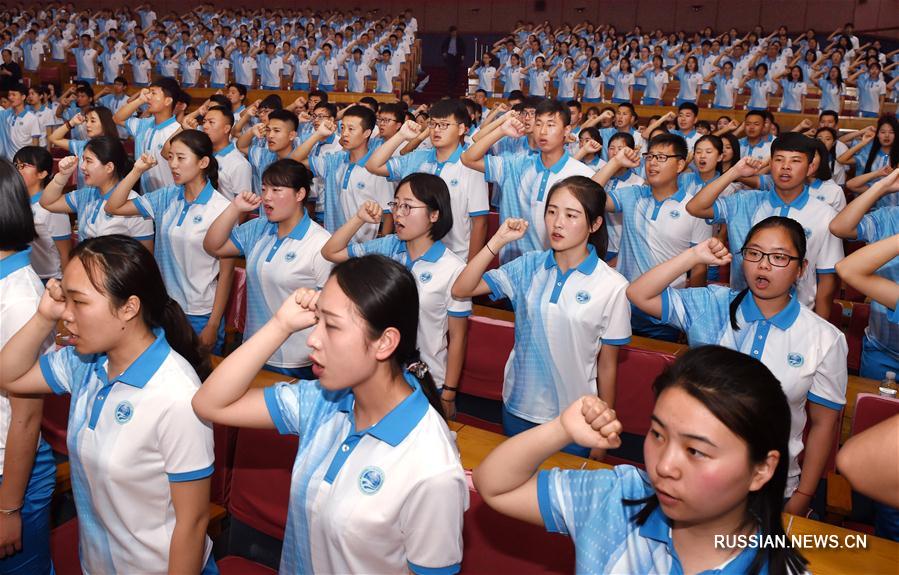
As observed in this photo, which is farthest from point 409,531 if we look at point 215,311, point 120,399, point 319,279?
point 215,311

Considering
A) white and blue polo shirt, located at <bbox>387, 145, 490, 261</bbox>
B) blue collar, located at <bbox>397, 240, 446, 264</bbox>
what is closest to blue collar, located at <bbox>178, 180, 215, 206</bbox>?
blue collar, located at <bbox>397, 240, 446, 264</bbox>

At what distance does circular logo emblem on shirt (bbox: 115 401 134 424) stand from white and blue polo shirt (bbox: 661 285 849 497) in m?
1.86

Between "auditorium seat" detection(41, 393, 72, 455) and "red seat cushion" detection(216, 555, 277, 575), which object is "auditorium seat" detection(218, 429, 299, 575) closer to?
"red seat cushion" detection(216, 555, 277, 575)

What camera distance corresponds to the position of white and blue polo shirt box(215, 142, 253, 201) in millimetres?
5789

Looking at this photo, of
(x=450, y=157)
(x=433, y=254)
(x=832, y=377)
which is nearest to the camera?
(x=832, y=377)

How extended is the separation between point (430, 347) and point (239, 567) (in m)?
1.28

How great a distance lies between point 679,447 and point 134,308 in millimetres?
1394

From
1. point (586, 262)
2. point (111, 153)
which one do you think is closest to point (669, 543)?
point (586, 262)

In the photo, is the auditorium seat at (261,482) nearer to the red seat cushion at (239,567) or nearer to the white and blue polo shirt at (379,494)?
the red seat cushion at (239,567)

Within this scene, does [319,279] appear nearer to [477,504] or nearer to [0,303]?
[0,303]

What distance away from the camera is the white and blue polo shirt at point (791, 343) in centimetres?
247

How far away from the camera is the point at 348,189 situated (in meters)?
5.55

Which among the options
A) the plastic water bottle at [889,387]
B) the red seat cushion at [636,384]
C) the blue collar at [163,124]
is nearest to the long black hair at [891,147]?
the plastic water bottle at [889,387]

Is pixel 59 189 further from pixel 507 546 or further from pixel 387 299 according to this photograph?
pixel 507 546
